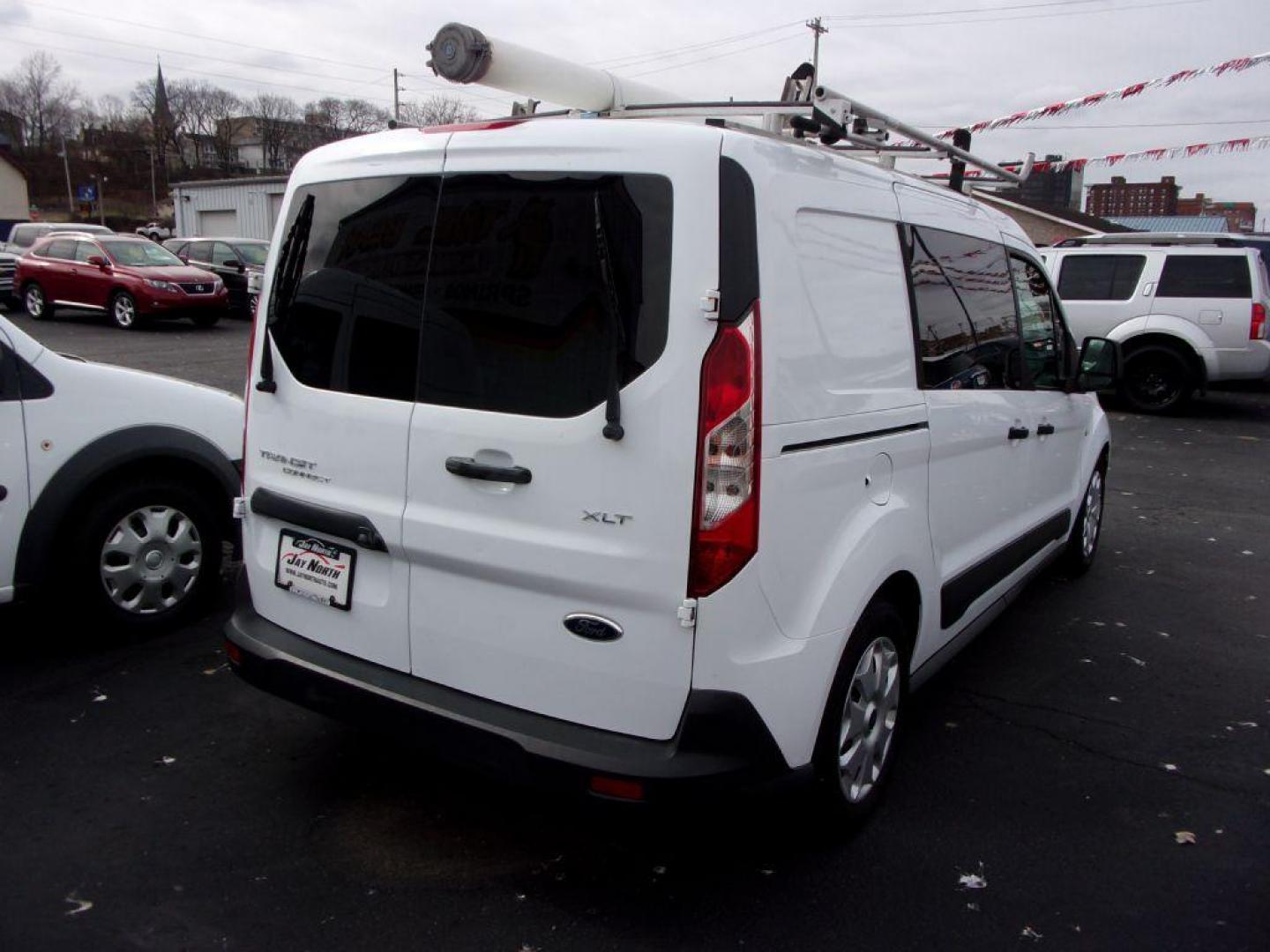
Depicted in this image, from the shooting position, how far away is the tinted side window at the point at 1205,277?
12.6 metres

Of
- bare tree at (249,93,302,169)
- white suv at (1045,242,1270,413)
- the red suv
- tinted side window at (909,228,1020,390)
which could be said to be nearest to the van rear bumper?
tinted side window at (909,228,1020,390)

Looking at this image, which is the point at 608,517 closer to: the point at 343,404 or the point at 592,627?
the point at 592,627

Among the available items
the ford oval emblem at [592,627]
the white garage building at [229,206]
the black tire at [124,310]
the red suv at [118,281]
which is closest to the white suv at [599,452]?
the ford oval emblem at [592,627]

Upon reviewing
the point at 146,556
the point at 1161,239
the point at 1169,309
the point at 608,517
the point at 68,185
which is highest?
the point at 68,185

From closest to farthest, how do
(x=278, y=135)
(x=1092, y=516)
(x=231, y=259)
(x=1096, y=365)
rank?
(x=1096, y=365)
(x=1092, y=516)
(x=231, y=259)
(x=278, y=135)

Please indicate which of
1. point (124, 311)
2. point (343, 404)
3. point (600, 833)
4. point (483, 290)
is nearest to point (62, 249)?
point (124, 311)

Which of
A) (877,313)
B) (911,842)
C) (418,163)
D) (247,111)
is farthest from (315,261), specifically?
(247,111)

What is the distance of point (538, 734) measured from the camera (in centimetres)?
257

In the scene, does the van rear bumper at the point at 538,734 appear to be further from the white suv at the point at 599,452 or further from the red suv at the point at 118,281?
the red suv at the point at 118,281

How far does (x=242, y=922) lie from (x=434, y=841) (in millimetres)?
588

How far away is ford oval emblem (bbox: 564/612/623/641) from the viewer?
2.49 metres

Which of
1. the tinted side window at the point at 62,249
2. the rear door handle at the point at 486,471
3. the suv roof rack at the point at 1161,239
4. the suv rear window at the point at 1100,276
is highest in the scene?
the suv roof rack at the point at 1161,239

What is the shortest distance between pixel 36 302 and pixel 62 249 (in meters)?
1.35

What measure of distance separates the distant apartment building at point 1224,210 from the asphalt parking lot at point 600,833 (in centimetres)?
3870
